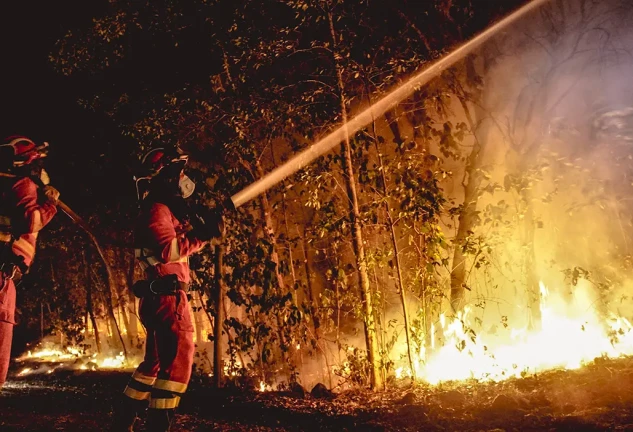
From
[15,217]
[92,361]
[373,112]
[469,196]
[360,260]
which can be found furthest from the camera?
[92,361]

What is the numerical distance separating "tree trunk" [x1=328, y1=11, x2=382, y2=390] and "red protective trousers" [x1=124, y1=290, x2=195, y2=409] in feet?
8.12

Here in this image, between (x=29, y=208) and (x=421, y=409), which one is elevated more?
(x=29, y=208)

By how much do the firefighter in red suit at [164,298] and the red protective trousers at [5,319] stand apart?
101cm

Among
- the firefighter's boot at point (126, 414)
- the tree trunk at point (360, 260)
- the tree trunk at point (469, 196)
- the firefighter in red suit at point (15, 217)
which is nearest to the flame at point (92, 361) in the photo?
the tree trunk at point (360, 260)

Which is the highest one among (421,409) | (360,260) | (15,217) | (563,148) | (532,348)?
(563,148)

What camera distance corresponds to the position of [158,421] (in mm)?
3775

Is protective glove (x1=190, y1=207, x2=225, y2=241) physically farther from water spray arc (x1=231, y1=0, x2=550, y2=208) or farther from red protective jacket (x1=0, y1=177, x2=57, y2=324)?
water spray arc (x1=231, y1=0, x2=550, y2=208)

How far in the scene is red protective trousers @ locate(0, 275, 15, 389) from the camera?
4.05 meters

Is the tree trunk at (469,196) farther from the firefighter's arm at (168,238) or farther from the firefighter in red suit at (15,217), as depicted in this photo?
the firefighter in red suit at (15,217)

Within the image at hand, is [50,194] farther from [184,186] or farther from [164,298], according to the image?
[164,298]

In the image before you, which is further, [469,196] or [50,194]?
[469,196]

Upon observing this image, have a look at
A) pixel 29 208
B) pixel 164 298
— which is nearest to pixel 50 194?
pixel 29 208

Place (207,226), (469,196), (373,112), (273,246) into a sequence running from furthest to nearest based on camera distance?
(469,196), (273,246), (373,112), (207,226)

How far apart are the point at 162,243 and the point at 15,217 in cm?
127
